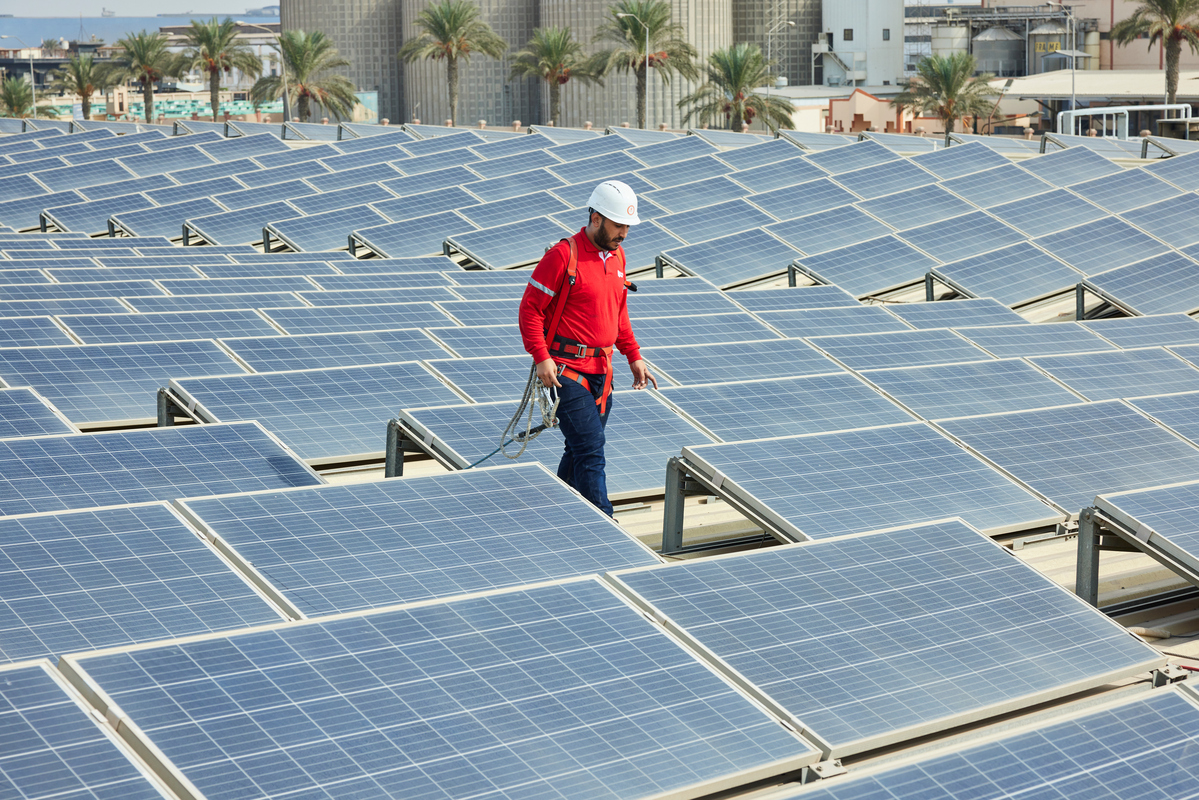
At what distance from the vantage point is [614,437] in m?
8.96

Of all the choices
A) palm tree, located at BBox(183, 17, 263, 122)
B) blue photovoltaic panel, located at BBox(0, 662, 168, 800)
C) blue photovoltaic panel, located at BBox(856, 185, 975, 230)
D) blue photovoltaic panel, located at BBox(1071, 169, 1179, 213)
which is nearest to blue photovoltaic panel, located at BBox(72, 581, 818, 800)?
blue photovoltaic panel, located at BBox(0, 662, 168, 800)

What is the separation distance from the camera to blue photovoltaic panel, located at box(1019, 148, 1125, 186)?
79.5 feet

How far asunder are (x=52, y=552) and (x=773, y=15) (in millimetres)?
113707

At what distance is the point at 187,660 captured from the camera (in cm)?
496

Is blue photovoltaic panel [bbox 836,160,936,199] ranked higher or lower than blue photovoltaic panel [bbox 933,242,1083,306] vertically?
higher

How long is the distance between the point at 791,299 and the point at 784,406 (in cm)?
552

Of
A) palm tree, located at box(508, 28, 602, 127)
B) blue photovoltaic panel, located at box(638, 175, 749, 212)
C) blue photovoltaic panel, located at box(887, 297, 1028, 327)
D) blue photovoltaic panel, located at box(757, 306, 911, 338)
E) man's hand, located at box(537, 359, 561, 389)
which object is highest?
palm tree, located at box(508, 28, 602, 127)

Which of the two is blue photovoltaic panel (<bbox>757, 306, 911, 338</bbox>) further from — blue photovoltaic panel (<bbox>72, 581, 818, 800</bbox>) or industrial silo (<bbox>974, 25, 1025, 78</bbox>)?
industrial silo (<bbox>974, 25, 1025, 78</bbox>)

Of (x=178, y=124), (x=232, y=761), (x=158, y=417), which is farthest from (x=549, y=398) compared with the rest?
(x=178, y=124)

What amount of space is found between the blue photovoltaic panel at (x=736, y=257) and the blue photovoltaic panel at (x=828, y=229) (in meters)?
0.44

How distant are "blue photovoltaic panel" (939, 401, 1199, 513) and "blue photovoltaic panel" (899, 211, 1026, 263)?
947cm

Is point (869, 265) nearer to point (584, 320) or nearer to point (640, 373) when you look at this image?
point (640, 373)

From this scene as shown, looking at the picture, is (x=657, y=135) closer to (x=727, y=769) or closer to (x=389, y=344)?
(x=389, y=344)

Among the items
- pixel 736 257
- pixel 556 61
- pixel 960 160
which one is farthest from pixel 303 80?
pixel 736 257
